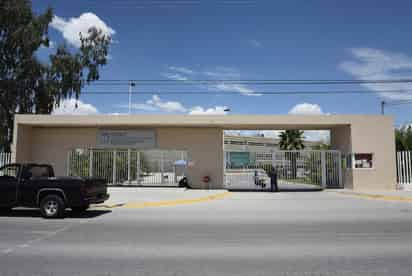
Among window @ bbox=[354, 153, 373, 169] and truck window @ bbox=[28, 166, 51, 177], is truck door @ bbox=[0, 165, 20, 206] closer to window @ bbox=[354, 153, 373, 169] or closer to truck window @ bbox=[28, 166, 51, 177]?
truck window @ bbox=[28, 166, 51, 177]

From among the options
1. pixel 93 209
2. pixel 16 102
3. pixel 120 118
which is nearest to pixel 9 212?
pixel 93 209

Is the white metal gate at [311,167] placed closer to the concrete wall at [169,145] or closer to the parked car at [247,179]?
the parked car at [247,179]

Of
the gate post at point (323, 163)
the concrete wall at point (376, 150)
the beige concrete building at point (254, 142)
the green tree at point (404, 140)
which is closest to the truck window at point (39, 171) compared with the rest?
the gate post at point (323, 163)

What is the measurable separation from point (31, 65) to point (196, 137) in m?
18.9

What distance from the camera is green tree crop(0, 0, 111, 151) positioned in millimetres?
26938

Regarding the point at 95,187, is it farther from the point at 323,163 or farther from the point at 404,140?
the point at 404,140

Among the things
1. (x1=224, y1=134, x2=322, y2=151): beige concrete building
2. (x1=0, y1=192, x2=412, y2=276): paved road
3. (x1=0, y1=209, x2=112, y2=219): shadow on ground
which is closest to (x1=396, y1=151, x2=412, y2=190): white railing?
(x1=0, y1=192, x2=412, y2=276): paved road

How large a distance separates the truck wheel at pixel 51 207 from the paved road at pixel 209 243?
408mm

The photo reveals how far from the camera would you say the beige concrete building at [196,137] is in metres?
19.1

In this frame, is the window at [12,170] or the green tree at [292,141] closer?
the window at [12,170]

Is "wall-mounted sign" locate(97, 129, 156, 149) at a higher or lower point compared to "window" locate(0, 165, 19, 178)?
higher

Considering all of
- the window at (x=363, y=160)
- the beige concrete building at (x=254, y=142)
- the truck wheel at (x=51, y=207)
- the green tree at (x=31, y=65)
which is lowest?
the truck wheel at (x=51, y=207)

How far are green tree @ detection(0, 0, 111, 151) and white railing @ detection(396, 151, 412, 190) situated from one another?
1070 inches

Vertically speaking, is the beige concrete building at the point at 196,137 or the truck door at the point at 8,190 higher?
the beige concrete building at the point at 196,137
